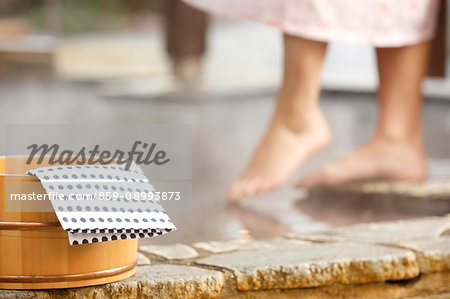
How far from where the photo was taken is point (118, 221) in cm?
88

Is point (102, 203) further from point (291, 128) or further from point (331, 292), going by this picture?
point (291, 128)

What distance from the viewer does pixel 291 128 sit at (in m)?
1.64

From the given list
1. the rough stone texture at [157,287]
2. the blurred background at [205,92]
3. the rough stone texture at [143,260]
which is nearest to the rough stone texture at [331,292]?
the rough stone texture at [157,287]

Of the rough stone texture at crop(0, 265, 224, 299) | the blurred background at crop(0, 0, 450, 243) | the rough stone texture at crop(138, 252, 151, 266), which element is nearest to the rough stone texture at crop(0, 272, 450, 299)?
the rough stone texture at crop(0, 265, 224, 299)

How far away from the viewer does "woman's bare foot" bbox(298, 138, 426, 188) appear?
5.50 ft

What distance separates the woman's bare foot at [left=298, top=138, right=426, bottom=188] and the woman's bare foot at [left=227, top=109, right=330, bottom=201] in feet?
0.21

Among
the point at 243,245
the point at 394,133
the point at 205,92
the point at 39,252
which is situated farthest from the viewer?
the point at 205,92

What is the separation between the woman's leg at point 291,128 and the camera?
1581 millimetres

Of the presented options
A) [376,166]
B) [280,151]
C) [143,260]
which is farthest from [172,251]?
[376,166]

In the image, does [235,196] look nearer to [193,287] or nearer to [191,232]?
[191,232]

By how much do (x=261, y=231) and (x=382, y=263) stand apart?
29 cm

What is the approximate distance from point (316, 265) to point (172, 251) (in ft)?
0.66

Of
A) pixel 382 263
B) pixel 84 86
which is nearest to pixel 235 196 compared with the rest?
pixel 382 263

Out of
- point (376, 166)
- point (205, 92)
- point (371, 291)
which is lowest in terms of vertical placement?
point (371, 291)
